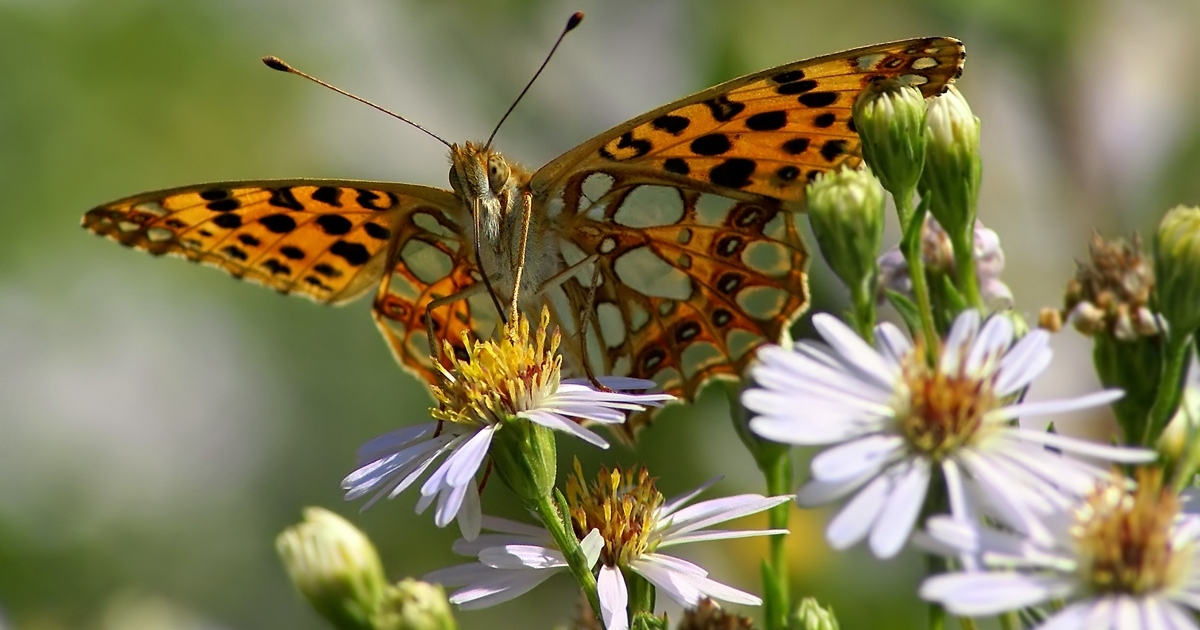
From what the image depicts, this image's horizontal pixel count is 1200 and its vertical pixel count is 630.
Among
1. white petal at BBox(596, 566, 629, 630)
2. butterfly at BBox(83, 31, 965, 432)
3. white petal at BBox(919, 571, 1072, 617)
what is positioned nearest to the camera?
white petal at BBox(919, 571, 1072, 617)

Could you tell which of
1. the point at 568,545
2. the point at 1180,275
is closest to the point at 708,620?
the point at 568,545

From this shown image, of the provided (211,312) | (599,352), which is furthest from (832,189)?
(211,312)

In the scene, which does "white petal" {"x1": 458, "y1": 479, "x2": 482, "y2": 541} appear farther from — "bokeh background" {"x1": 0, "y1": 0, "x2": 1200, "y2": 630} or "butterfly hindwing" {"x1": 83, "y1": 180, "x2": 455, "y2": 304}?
"bokeh background" {"x1": 0, "y1": 0, "x2": 1200, "y2": 630}

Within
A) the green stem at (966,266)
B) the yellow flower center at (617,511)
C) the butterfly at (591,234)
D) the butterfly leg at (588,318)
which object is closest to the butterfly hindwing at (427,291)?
the butterfly at (591,234)

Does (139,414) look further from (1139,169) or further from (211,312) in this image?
(1139,169)

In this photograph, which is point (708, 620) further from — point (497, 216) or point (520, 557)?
point (497, 216)

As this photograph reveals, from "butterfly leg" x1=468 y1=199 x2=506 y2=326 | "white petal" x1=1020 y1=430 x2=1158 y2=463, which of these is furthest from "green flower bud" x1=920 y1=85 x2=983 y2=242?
"butterfly leg" x1=468 y1=199 x2=506 y2=326

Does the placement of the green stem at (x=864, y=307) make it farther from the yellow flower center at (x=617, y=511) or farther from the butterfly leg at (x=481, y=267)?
the butterfly leg at (x=481, y=267)
